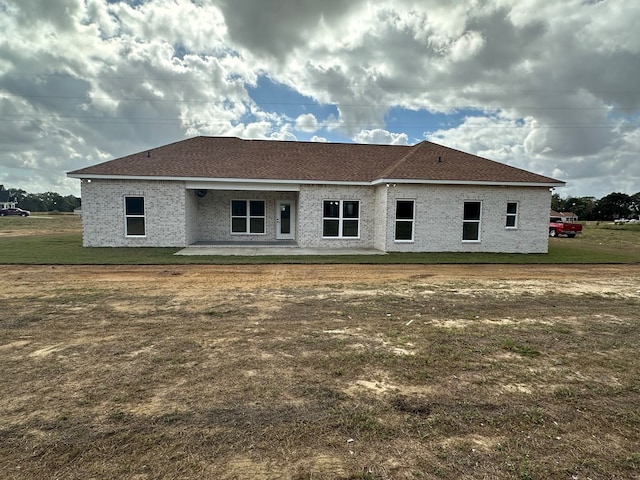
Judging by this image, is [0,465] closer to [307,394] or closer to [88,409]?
[88,409]

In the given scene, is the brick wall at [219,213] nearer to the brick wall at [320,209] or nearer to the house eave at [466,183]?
the brick wall at [320,209]

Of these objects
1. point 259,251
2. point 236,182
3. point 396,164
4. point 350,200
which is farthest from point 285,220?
point 396,164

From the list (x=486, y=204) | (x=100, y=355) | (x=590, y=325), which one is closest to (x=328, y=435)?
(x=100, y=355)

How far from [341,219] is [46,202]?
96.9 metres

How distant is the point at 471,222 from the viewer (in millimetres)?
16500

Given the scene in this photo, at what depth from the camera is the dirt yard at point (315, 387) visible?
2777 millimetres

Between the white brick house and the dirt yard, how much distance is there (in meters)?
8.56

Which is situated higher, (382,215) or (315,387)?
(382,215)

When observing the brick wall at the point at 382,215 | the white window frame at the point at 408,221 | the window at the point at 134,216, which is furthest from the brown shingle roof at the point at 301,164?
the window at the point at 134,216

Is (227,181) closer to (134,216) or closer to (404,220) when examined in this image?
(134,216)

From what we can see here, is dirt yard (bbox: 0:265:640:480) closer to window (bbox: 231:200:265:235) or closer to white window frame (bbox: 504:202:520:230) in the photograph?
white window frame (bbox: 504:202:520:230)

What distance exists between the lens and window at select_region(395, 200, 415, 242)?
52.5 ft

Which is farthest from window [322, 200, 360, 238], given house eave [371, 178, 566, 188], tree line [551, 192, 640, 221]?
A: tree line [551, 192, 640, 221]

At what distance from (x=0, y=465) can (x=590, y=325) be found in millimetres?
7625
